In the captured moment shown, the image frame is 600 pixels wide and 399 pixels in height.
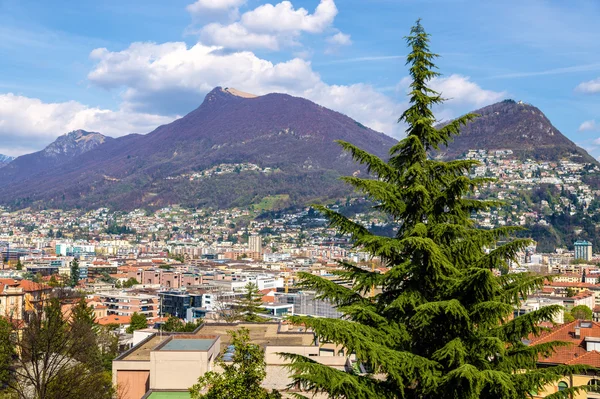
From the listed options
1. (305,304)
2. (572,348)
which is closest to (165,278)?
Result: (305,304)

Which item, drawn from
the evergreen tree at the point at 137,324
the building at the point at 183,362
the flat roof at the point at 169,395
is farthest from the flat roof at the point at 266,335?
the evergreen tree at the point at 137,324

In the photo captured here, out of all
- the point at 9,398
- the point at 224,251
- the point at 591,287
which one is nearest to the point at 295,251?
the point at 224,251

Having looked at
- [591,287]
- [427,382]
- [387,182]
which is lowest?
[591,287]

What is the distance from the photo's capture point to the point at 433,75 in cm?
699

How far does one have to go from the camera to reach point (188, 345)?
1773 centimetres

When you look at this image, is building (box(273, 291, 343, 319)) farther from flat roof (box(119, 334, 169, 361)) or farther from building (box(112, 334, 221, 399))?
building (box(112, 334, 221, 399))

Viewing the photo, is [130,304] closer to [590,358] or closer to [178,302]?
[178,302]

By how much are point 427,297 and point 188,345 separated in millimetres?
12450

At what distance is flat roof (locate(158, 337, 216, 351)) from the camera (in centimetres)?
1686

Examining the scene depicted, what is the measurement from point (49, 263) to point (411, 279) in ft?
345

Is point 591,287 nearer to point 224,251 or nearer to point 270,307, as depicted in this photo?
point 270,307

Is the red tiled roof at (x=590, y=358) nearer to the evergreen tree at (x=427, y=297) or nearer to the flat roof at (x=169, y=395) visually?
the flat roof at (x=169, y=395)

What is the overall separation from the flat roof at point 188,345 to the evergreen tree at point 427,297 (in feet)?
35.4

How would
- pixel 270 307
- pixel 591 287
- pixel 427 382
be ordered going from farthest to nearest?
pixel 591 287, pixel 270 307, pixel 427 382
